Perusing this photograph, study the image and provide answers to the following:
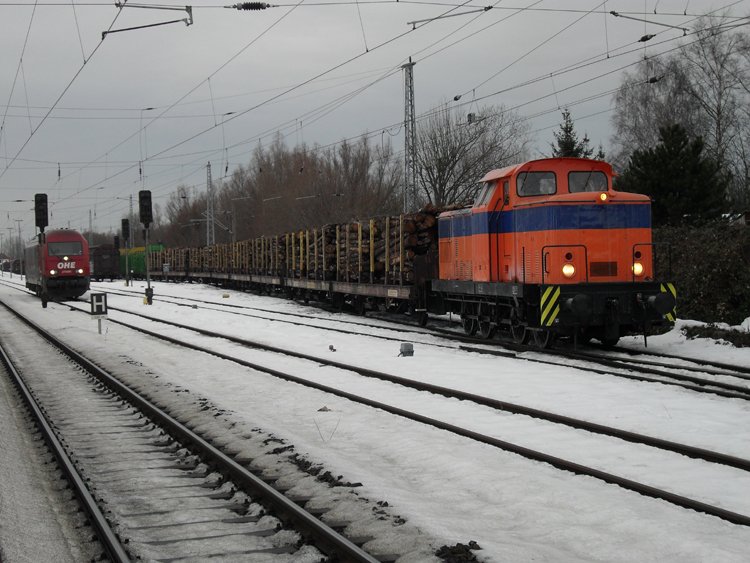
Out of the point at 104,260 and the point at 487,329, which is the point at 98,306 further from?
the point at 104,260

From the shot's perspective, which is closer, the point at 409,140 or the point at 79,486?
the point at 79,486

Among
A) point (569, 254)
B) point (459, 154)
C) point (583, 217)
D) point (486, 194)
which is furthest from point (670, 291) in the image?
point (459, 154)

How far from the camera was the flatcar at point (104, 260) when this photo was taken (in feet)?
242

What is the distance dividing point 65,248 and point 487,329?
84.4 ft

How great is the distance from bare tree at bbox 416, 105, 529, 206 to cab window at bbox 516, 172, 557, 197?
26.0 m

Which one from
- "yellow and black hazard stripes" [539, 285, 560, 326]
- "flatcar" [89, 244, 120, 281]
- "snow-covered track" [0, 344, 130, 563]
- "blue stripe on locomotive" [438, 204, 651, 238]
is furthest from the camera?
"flatcar" [89, 244, 120, 281]

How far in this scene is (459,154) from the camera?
138ft

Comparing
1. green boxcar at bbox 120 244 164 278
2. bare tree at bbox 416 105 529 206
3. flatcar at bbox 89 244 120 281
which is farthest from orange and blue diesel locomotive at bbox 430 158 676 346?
flatcar at bbox 89 244 120 281

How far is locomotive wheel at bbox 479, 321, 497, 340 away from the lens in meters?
16.8

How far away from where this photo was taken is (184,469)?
7492 mm

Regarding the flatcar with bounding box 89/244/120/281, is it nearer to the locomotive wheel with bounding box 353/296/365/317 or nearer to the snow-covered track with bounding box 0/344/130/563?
the locomotive wheel with bounding box 353/296/365/317

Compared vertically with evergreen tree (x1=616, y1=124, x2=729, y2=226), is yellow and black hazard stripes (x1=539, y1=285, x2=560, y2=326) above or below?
below

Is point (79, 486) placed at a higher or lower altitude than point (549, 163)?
lower

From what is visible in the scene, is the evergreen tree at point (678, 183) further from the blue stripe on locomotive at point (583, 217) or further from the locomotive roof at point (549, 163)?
the blue stripe on locomotive at point (583, 217)
